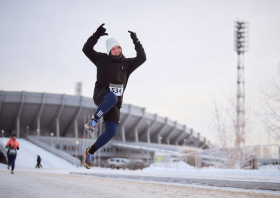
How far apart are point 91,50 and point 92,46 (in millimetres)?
56

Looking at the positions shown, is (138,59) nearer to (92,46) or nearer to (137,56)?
(137,56)

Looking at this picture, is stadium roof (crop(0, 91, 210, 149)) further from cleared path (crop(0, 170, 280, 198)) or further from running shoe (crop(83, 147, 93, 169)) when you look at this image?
running shoe (crop(83, 147, 93, 169))

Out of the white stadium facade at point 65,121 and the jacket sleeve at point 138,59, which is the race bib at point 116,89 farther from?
the white stadium facade at point 65,121

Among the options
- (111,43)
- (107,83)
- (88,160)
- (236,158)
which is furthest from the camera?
(236,158)

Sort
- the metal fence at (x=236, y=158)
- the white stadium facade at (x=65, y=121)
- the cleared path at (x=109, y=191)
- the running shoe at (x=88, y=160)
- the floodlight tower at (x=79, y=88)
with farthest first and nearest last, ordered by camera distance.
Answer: the floodlight tower at (x=79, y=88) < the white stadium facade at (x=65, y=121) < the metal fence at (x=236, y=158) < the cleared path at (x=109, y=191) < the running shoe at (x=88, y=160)

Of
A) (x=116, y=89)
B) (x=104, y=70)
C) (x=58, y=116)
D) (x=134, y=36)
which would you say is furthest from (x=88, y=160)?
(x=58, y=116)

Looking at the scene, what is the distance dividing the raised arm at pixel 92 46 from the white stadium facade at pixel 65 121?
5302cm

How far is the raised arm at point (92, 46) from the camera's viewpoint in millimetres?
4199

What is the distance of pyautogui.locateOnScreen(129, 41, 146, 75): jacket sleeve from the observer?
4.39m

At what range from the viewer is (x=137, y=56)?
449 cm

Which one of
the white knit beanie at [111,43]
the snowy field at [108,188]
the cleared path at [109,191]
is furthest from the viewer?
the snowy field at [108,188]

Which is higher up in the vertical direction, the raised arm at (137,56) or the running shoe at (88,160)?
the raised arm at (137,56)

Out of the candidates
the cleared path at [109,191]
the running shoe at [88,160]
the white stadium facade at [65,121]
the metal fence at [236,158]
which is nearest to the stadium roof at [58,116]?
the white stadium facade at [65,121]

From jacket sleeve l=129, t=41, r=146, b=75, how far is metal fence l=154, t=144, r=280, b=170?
1099cm
